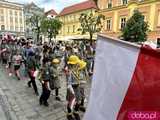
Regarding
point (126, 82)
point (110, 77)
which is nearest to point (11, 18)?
point (110, 77)

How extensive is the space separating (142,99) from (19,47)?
10579 millimetres

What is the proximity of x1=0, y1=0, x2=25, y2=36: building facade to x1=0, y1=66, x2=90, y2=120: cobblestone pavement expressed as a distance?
76.6 m

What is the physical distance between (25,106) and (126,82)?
17.8ft

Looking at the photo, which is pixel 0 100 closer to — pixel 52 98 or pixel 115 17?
pixel 52 98

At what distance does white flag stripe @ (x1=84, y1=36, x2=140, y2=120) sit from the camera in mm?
1779

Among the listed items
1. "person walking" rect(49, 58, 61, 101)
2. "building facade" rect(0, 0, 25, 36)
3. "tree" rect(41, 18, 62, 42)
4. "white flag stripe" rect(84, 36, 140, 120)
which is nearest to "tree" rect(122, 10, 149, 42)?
"tree" rect(41, 18, 62, 42)

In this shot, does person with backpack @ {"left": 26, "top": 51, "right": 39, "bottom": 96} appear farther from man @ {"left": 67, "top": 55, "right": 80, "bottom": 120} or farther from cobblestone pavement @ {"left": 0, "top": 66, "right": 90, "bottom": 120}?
man @ {"left": 67, "top": 55, "right": 80, "bottom": 120}

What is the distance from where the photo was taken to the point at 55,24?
4169 centimetres

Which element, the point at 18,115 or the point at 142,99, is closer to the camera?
the point at 142,99

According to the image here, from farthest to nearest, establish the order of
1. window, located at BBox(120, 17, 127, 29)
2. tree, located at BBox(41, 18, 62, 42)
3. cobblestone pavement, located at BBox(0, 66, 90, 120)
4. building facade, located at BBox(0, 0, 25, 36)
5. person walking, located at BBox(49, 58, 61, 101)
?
building facade, located at BBox(0, 0, 25, 36)
tree, located at BBox(41, 18, 62, 42)
window, located at BBox(120, 17, 127, 29)
person walking, located at BBox(49, 58, 61, 101)
cobblestone pavement, located at BBox(0, 66, 90, 120)

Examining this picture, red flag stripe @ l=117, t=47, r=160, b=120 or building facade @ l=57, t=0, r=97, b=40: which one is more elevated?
building facade @ l=57, t=0, r=97, b=40

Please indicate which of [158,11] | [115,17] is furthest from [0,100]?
[115,17]

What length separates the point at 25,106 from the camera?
671 cm

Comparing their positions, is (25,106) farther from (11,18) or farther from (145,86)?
(11,18)
